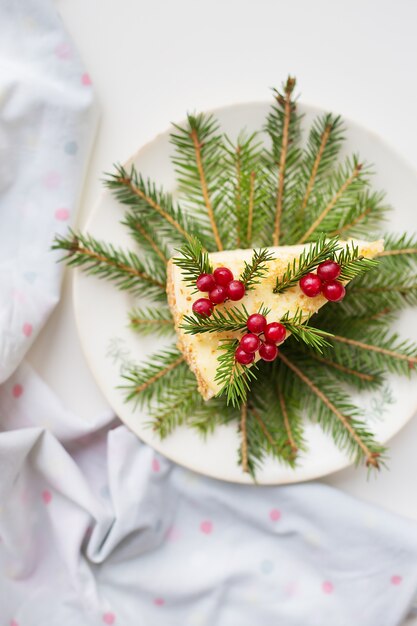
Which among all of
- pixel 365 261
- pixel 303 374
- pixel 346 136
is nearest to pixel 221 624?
pixel 303 374

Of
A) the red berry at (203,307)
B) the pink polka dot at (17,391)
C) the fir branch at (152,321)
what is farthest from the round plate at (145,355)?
the red berry at (203,307)

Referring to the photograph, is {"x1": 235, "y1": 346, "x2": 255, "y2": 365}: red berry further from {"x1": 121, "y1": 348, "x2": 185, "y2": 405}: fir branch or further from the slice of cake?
{"x1": 121, "y1": 348, "x2": 185, "y2": 405}: fir branch

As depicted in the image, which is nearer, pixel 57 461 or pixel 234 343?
pixel 234 343

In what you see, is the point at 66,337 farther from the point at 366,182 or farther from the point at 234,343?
the point at 366,182

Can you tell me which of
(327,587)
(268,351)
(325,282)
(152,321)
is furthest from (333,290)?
(327,587)

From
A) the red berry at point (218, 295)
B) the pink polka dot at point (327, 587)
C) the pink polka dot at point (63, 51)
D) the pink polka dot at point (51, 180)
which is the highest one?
the pink polka dot at point (63, 51)

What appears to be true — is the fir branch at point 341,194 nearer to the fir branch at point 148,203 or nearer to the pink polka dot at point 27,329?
the fir branch at point 148,203
